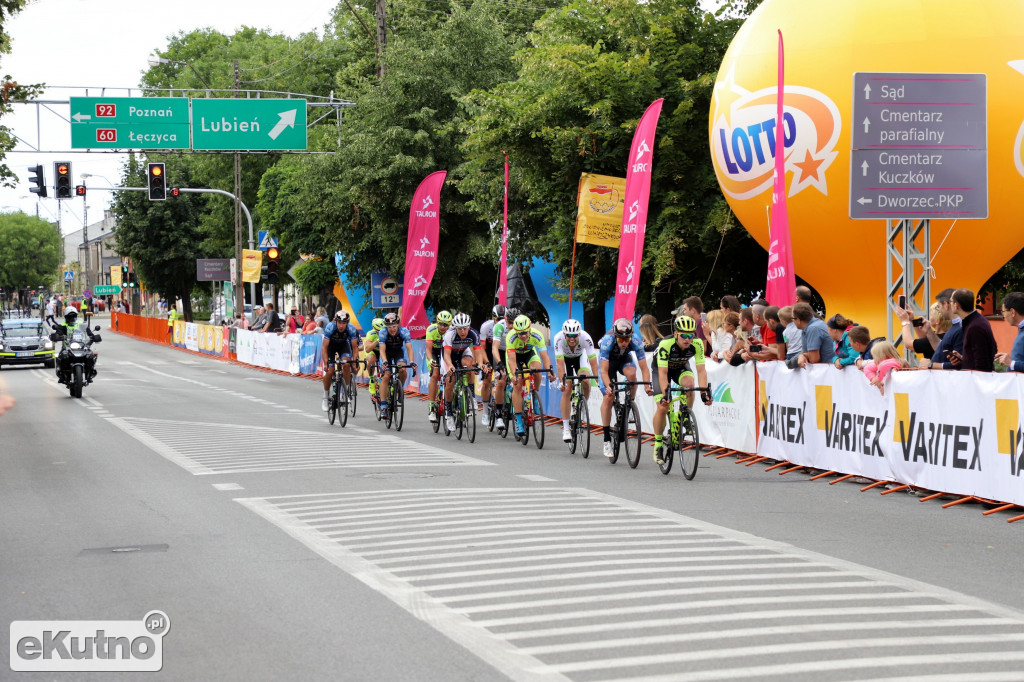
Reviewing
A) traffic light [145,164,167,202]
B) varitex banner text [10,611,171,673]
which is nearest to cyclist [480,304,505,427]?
varitex banner text [10,611,171,673]

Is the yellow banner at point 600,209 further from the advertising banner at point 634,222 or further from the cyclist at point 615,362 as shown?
the cyclist at point 615,362

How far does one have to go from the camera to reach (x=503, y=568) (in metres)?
8.39

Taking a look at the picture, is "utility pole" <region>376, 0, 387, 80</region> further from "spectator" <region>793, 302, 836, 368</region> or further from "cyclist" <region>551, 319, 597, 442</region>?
"spectator" <region>793, 302, 836, 368</region>

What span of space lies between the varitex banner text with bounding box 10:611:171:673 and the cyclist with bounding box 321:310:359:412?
519 inches

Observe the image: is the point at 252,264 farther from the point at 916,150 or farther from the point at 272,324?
the point at 916,150

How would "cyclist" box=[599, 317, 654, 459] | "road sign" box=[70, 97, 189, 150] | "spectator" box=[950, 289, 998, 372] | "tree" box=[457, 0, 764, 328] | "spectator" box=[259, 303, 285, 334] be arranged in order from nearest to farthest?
1. "spectator" box=[950, 289, 998, 372]
2. "cyclist" box=[599, 317, 654, 459]
3. "tree" box=[457, 0, 764, 328]
4. "road sign" box=[70, 97, 189, 150]
5. "spectator" box=[259, 303, 285, 334]

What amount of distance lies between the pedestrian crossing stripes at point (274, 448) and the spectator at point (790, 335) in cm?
360

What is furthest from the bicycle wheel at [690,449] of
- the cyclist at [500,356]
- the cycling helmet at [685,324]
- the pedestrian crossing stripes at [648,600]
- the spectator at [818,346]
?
the cyclist at [500,356]

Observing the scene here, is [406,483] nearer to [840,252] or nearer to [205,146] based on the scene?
[840,252]

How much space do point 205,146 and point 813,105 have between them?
24095 millimetres

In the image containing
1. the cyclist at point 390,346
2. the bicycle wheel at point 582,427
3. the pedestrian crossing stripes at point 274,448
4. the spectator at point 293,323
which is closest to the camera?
the pedestrian crossing stripes at point 274,448

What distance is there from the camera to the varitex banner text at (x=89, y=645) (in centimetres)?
613

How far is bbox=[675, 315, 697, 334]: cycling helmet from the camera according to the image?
1312cm

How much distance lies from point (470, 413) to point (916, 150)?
6621 millimetres
